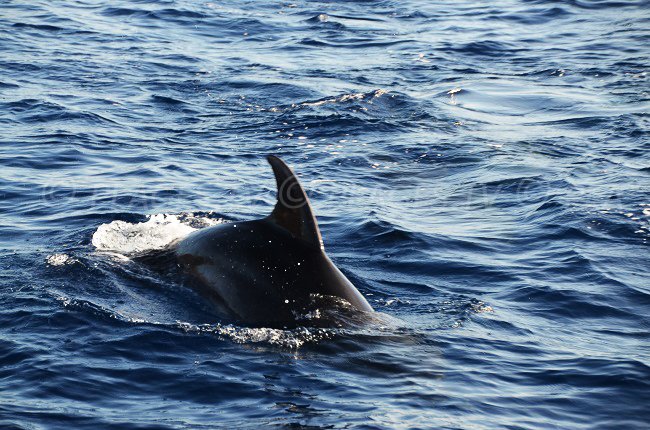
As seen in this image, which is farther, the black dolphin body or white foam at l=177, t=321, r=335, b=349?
the black dolphin body

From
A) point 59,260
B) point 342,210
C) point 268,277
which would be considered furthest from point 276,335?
point 342,210

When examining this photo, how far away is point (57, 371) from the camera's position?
8.41 m

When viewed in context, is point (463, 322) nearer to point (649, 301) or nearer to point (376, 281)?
point (376, 281)

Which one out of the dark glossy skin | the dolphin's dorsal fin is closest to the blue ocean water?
the dark glossy skin

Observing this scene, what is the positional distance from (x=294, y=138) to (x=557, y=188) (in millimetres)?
4861

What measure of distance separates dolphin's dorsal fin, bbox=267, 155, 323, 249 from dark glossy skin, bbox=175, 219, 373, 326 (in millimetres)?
72

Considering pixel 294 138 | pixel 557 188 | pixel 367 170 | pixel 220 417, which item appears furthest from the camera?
pixel 294 138

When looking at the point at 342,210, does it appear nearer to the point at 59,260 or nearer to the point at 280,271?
the point at 59,260

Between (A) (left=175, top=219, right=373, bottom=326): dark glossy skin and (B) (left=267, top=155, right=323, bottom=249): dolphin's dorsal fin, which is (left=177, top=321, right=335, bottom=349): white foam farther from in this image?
(B) (left=267, top=155, right=323, bottom=249): dolphin's dorsal fin

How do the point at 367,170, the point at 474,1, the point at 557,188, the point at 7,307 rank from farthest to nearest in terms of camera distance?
the point at 474,1, the point at 367,170, the point at 557,188, the point at 7,307

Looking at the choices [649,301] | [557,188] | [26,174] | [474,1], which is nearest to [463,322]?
[649,301]

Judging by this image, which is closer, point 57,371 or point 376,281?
point 57,371

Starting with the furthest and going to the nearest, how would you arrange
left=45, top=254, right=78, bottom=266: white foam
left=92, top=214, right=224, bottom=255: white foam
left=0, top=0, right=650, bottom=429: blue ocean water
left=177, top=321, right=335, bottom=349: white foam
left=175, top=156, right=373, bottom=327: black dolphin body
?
left=92, top=214, right=224, bottom=255: white foam < left=45, top=254, right=78, bottom=266: white foam < left=175, top=156, right=373, bottom=327: black dolphin body < left=177, top=321, right=335, bottom=349: white foam < left=0, top=0, right=650, bottom=429: blue ocean water

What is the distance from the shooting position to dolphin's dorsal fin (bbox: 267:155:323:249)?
8680 millimetres
